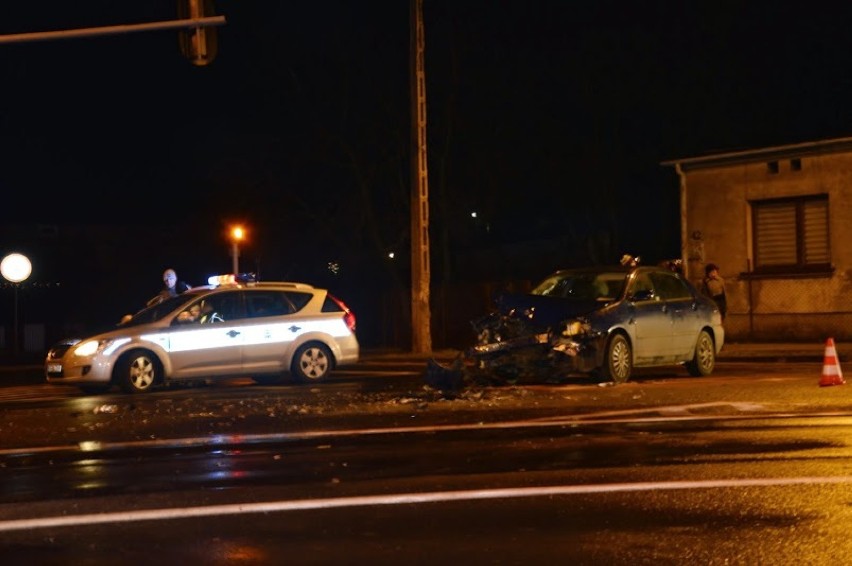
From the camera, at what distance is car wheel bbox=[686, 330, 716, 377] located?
699 inches

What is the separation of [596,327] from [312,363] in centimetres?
483

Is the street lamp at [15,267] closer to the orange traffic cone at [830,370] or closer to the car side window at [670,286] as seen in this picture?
the car side window at [670,286]

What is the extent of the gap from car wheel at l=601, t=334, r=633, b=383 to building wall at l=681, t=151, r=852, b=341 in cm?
998

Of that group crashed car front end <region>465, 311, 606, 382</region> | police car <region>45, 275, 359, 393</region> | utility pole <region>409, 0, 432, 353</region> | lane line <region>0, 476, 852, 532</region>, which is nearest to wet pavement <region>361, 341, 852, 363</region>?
utility pole <region>409, 0, 432, 353</region>

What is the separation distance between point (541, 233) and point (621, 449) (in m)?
49.0

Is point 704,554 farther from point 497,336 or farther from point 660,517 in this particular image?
point 497,336

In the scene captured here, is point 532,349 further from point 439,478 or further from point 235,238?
point 235,238

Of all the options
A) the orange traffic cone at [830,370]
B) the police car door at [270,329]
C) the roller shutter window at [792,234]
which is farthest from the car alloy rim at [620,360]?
the roller shutter window at [792,234]

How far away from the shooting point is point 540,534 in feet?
23.5

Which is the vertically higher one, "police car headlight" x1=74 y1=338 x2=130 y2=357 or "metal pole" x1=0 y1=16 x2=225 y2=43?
"metal pole" x1=0 y1=16 x2=225 y2=43

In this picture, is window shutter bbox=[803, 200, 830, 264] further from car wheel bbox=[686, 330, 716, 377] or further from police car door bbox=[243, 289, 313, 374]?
police car door bbox=[243, 289, 313, 374]

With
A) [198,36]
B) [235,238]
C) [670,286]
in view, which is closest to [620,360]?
[670,286]

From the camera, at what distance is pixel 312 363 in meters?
18.7

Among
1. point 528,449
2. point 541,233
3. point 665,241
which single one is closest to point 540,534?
point 528,449
